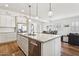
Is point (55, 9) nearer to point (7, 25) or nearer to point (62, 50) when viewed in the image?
point (62, 50)

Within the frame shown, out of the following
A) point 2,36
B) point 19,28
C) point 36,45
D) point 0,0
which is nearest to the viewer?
point 0,0

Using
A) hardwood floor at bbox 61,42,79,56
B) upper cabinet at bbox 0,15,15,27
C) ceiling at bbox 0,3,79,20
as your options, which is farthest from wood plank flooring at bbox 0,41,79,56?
ceiling at bbox 0,3,79,20

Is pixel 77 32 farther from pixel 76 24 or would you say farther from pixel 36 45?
pixel 36 45

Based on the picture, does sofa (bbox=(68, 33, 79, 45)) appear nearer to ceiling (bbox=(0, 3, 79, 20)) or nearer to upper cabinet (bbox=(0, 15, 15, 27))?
ceiling (bbox=(0, 3, 79, 20))

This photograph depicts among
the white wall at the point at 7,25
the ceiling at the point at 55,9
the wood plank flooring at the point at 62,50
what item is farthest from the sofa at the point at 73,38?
the white wall at the point at 7,25

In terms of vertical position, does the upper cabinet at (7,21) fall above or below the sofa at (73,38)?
above

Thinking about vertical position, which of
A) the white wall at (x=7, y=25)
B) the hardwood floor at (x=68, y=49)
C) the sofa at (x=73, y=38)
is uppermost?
the white wall at (x=7, y=25)

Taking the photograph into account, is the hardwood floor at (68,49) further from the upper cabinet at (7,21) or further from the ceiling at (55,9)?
the upper cabinet at (7,21)

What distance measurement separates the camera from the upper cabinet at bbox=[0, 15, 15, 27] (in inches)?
78.7

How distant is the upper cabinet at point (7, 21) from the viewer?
1999 mm

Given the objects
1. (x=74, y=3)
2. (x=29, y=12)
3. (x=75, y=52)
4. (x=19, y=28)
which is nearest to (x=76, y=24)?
(x=74, y=3)

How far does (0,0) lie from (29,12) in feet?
2.20

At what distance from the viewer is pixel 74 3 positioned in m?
1.73

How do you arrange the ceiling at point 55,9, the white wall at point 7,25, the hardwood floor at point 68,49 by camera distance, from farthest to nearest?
the hardwood floor at point 68,49 < the white wall at point 7,25 < the ceiling at point 55,9
